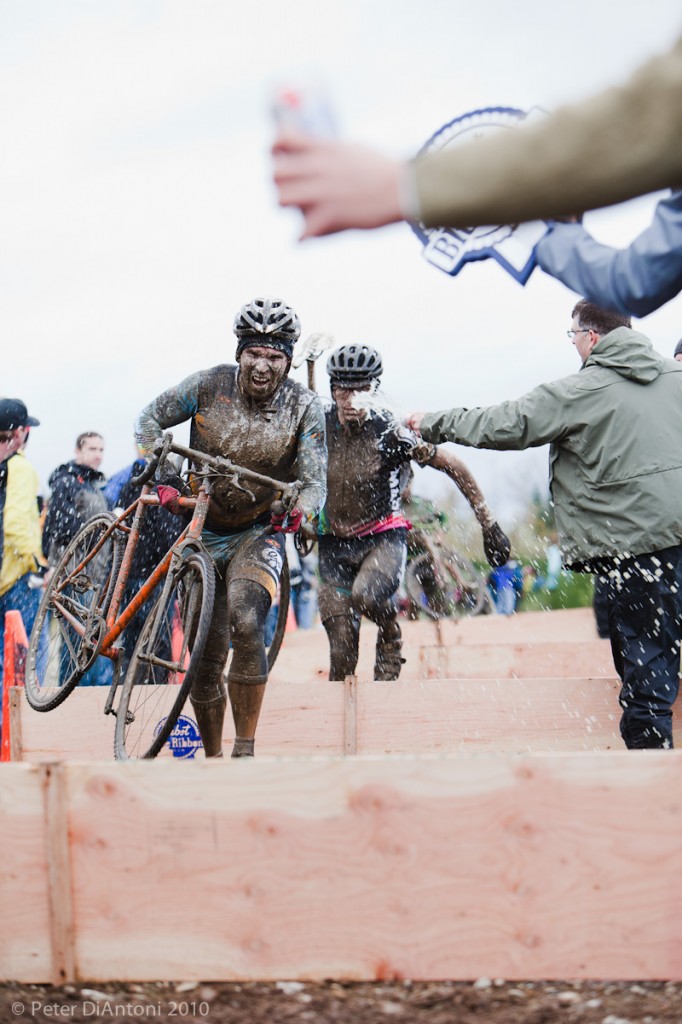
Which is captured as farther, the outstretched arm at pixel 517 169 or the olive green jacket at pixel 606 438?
the olive green jacket at pixel 606 438

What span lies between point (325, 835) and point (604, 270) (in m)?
1.79

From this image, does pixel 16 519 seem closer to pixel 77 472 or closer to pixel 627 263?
pixel 77 472

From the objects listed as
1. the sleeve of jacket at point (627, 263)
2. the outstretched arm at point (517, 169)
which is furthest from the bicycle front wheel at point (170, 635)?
the outstretched arm at point (517, 169)

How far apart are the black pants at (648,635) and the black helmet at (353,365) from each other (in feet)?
8.91

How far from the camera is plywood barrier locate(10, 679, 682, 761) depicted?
6625 mm

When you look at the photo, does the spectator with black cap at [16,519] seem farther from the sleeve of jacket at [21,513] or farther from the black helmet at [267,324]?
the black helmet at [267,324]

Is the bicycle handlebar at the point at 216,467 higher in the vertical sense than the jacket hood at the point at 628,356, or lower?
lower

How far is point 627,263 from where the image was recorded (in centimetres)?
254

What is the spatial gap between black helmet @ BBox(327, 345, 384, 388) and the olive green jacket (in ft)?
7.09

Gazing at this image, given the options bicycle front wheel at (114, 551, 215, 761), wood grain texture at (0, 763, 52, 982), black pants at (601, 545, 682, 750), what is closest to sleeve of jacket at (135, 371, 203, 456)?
bicycle front wheel at (114, 551, 215, 761)

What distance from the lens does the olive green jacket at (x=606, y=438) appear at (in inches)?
215

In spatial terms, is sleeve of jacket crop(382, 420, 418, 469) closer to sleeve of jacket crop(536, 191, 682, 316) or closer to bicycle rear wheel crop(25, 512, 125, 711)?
bicycle rear wheel crop(25, 512, 125, 711)

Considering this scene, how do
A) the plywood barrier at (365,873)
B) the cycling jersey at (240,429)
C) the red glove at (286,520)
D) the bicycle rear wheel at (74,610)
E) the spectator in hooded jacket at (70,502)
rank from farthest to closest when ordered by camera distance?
the spectator in hooded jacket at (70,502), the bicycle rear wheel at (74,610), the cycling jersey at (240,429), the red glove at (286,520), the plywood barrier at (365,873)

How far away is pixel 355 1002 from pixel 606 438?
10.0 ft
